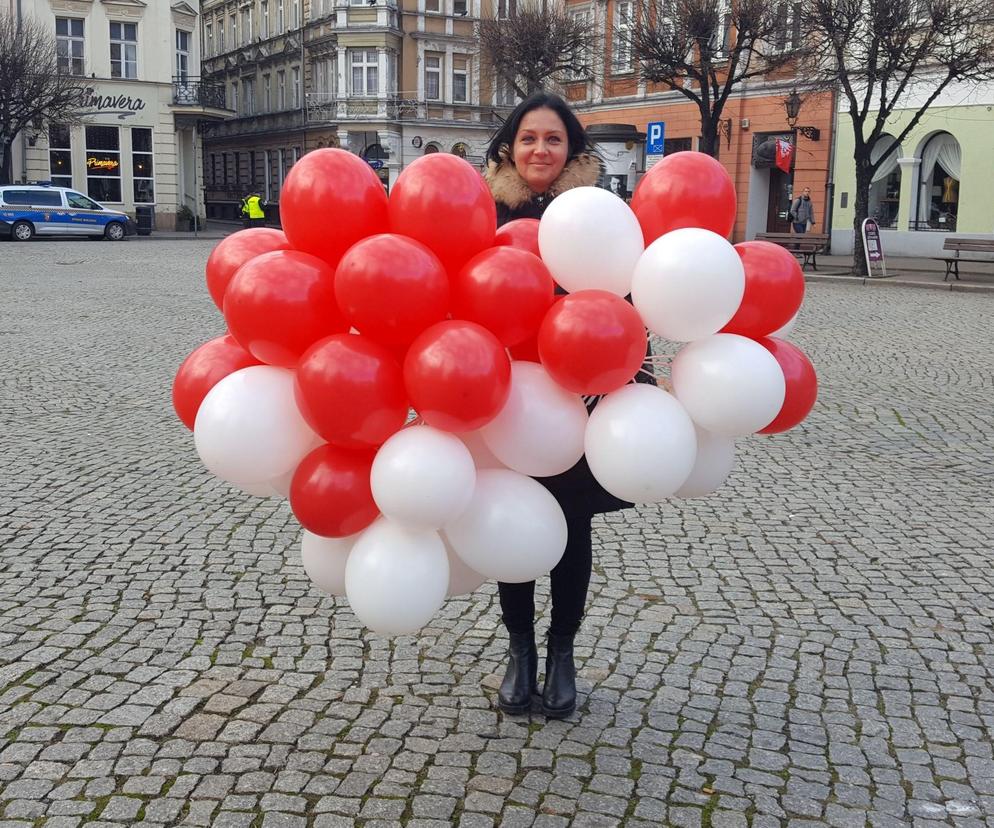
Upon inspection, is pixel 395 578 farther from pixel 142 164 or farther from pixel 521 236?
pixel 142 164

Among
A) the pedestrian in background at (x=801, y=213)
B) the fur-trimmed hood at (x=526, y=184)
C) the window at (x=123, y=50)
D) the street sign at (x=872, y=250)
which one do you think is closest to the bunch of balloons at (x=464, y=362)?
the fur-trimmed hood at (x=526, y=184)

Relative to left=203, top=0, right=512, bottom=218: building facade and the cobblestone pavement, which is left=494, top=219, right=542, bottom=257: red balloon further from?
left=203, top=0, right=512, bottom=218: building facade

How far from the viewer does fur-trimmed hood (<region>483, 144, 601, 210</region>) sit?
11.3ft

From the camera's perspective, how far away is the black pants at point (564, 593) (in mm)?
3510

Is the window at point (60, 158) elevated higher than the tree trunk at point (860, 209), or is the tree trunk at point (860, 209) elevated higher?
the window at point (60, 158)

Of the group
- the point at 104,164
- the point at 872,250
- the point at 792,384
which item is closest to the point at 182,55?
the point at 104,164

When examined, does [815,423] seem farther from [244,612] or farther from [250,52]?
[250,52]

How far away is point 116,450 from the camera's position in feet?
24.3

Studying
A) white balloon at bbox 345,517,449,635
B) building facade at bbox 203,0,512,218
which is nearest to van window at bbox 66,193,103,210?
building facade at bbox 203,0,512,218

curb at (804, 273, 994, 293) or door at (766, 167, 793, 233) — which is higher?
door at (766, 167, 793, 233)

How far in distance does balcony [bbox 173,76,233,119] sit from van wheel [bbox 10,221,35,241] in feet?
43.7

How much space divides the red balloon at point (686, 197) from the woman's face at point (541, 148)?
1.48 feet

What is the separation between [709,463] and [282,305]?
4.11 ft

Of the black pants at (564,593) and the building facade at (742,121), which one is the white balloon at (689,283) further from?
the building facade at (742,121)
